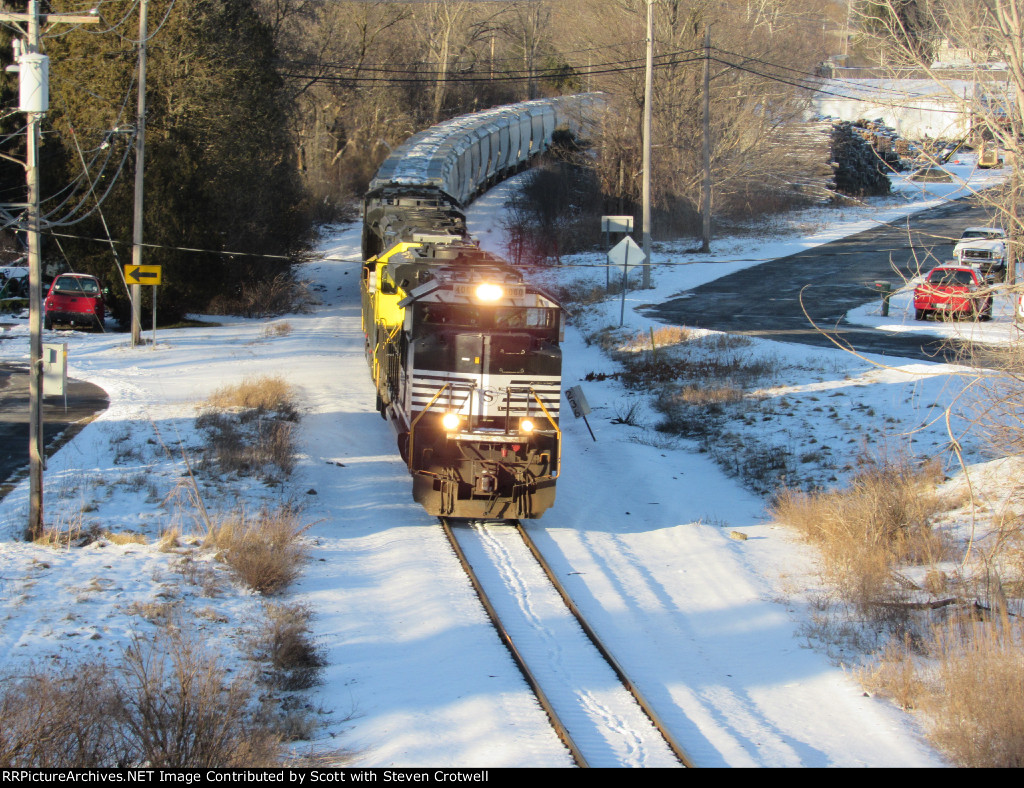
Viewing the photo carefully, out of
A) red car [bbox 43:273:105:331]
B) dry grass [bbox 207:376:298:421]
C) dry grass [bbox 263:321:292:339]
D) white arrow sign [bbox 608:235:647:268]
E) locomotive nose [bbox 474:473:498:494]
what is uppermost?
white arrow sign [bbox 608:235:647:268]

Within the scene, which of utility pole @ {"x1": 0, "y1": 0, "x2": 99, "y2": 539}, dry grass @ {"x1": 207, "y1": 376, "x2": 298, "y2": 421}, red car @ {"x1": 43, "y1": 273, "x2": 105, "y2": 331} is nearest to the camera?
utility pole @ {"x1": 0, "y1": 0, "x2": 99, "y2": 539}

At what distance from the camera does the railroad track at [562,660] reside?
7.38 metres

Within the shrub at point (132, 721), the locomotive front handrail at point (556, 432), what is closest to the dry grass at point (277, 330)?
the locomotive front handrail at point (556, 432)

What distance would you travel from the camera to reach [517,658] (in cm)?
889

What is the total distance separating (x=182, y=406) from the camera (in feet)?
60.2

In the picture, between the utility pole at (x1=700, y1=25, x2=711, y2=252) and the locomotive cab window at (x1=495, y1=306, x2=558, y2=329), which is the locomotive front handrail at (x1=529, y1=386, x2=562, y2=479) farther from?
the utility pole at (x1=700, y1=25, x2=711, y2=252)

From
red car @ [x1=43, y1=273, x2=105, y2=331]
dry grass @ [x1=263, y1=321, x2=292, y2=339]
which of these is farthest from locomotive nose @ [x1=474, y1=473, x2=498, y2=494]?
red car @ [x1=43, y1=273, x2=105, y2=331]

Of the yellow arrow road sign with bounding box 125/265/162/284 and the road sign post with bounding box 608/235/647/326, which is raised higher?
the road sign post with bounding box 608/235/647/326

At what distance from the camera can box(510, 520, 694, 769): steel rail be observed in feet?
24.0

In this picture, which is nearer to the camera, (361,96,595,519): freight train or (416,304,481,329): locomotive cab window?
(361,96,595,519): freight train

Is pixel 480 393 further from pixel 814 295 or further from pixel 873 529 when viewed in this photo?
pixel 814 295

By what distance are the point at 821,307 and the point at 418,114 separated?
151 feet

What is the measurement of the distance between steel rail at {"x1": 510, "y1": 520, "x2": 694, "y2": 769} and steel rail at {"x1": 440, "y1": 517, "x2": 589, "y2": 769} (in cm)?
79
